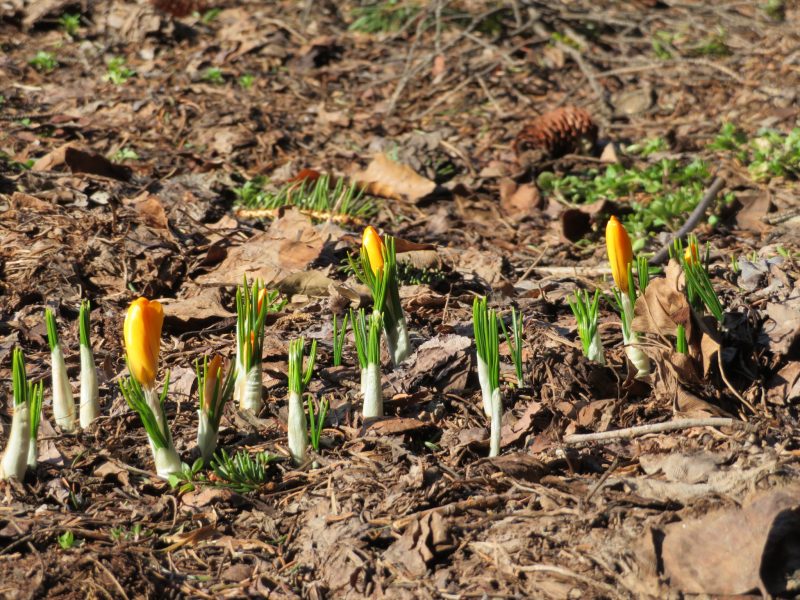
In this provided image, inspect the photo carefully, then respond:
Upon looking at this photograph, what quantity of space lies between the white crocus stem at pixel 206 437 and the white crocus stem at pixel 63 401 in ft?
1.40

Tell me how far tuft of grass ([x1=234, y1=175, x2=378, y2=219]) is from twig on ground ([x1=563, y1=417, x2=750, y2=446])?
2.39m

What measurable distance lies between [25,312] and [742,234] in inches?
131

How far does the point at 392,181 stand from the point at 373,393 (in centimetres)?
264

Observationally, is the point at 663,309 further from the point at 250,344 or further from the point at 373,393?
the point at 250,344

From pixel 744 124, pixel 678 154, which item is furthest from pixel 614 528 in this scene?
pixel 744 124

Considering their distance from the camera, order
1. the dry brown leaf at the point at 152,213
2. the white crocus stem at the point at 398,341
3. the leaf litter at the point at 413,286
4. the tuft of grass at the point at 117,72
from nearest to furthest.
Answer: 1. the leaf litter at the point at 413,286
2. the white crocus stem at the point at 398,341
3. the dry brown leaf at the point at 152,213
4. the tuft of grass at the point at 117,72

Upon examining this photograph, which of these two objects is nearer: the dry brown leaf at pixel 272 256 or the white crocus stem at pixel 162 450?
the white crocus stem at pixel 162 450

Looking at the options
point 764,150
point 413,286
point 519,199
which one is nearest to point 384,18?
point 519,199

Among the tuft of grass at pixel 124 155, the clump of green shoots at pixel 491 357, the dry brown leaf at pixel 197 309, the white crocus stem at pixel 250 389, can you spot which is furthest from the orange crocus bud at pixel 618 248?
the tuft of grass at pixel 124 155

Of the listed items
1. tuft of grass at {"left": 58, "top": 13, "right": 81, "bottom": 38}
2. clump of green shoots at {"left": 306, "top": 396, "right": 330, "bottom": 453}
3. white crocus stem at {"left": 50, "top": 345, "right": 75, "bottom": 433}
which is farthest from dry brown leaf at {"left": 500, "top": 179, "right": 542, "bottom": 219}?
tuft of grass at {"left": 58, "top": 13, "right": 81, "bottom": 38}

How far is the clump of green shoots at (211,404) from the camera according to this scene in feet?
8.09

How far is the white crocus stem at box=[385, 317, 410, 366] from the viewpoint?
9.58 feet

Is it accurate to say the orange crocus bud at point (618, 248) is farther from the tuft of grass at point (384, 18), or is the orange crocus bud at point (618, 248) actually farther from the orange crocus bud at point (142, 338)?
the tuft of grass at point (384, 18)

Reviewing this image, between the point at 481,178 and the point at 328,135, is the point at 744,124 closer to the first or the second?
the point at 481,178
